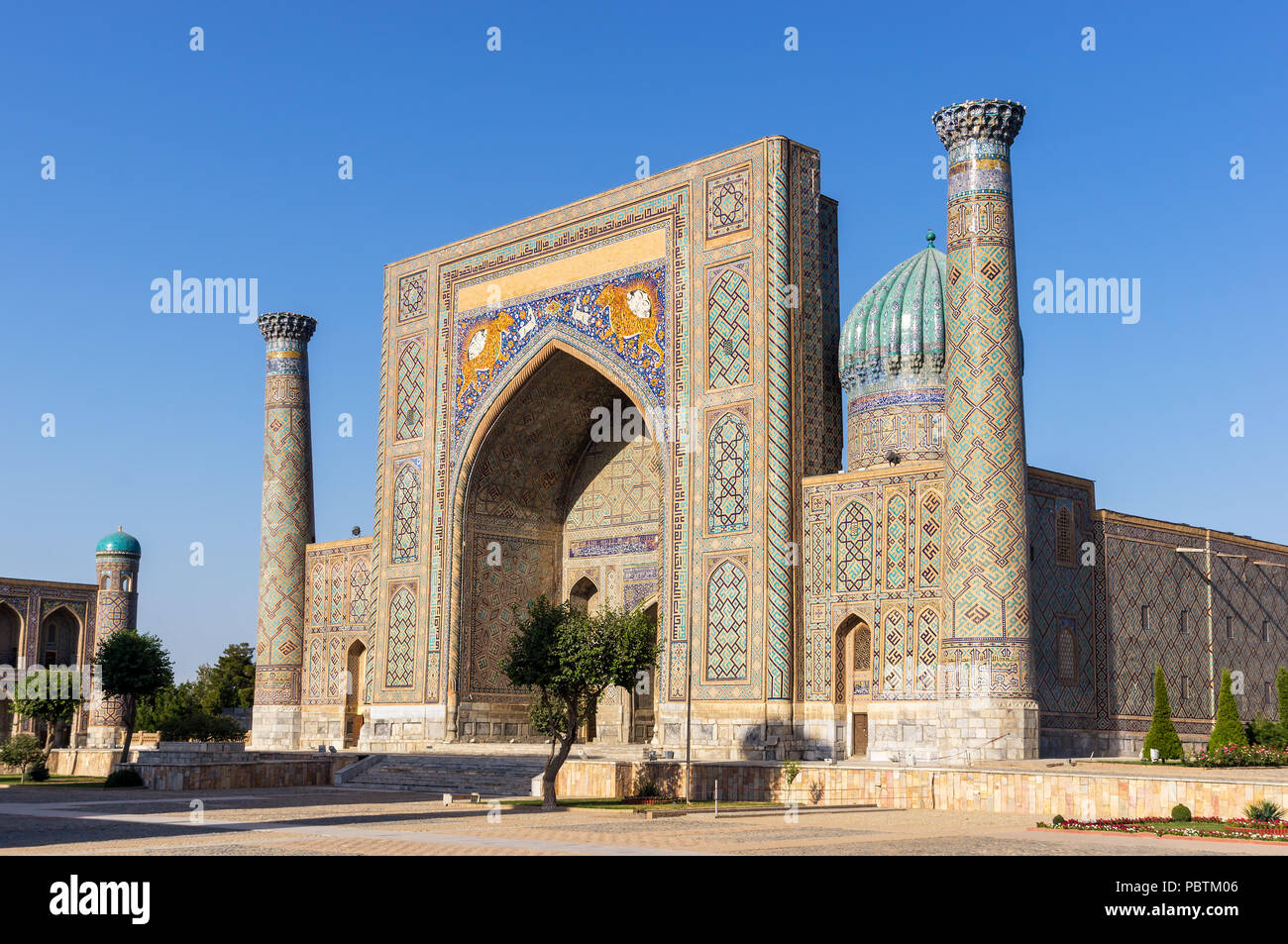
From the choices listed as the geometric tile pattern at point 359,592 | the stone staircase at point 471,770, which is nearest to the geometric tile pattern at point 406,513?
the geometric tile pattern at point 359,592

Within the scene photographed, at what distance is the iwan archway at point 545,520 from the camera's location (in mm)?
22250

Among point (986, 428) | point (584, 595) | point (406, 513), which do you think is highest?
point (986, 428)

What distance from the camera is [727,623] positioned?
18547mm

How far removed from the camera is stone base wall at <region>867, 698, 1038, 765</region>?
15664mm

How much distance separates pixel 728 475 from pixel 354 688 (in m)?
9.05

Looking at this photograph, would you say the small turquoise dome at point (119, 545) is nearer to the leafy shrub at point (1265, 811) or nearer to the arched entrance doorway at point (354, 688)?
the arched entrance doorway at point (354, 688)

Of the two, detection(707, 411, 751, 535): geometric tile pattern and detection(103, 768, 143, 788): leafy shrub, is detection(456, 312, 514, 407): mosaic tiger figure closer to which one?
detection(707, 411, 751, 535): geometric tile pattern

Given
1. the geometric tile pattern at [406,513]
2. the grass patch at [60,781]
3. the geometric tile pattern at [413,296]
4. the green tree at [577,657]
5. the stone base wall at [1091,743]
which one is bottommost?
the grass patch at [60,781]

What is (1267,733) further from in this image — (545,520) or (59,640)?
(59,640)

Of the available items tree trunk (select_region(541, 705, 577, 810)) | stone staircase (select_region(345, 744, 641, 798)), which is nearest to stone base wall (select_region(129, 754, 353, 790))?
stone staircase (select_region(345, 744, 641, 798))

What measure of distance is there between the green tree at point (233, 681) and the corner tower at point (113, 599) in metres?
8.29

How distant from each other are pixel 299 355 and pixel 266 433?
1.51 metres

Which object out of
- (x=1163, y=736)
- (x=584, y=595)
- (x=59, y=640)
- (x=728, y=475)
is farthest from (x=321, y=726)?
(x=1163, y=736)
